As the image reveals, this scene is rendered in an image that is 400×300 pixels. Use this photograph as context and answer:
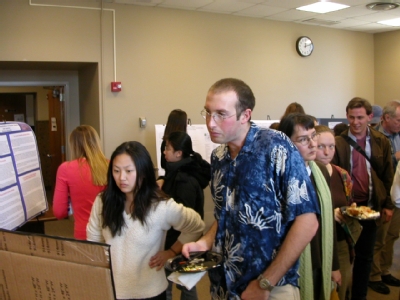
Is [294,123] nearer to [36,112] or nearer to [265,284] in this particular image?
[265,284]

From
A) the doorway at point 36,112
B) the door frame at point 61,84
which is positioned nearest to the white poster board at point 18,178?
the door frame at point 61,84

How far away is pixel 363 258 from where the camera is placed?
9.21 feet

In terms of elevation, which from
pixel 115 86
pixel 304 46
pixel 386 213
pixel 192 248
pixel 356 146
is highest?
pixel 304 46

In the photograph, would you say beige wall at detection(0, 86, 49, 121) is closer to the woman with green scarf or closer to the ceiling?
the ceiling

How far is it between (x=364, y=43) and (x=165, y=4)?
12.4 ft

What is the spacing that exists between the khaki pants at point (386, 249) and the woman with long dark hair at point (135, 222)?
7.65 feet

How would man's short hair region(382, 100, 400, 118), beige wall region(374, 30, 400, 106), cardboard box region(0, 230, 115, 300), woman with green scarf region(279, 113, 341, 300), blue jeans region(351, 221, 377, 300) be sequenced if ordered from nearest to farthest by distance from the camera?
cardboard box region(0, 230, 115, 300) → woman with green scarf region(279, 113, 341, 300) → blue jeans region(351, 221, 377, 300) → man's short hair region(382, 100, 400, 118) → beige wall region(374, 30, 400, 106)

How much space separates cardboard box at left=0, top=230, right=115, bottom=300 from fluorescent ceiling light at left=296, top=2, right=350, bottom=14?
4.81 meters

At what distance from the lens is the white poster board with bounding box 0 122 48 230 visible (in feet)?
6.78

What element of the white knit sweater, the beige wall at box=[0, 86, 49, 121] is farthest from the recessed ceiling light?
the beige wall at box=[0, 86, 49, 121]

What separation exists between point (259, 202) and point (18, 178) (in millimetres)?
1456

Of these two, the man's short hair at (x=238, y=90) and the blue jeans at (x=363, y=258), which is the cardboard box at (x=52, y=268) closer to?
the man's short hair at (x=238, y=90)

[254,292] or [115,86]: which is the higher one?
[115,86]

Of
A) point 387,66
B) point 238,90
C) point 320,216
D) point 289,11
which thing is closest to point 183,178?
point 320,216
